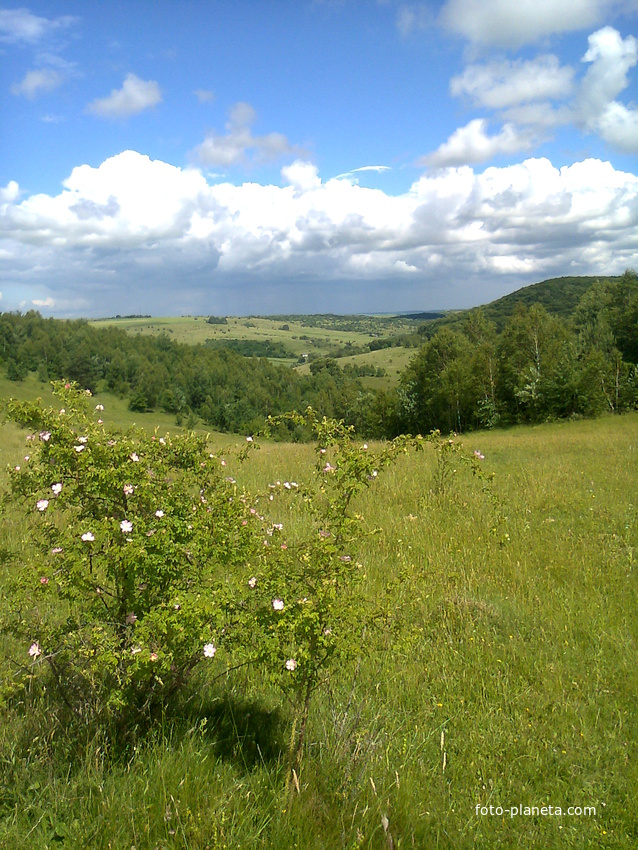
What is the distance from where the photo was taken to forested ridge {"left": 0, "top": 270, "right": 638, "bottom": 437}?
35.3 m

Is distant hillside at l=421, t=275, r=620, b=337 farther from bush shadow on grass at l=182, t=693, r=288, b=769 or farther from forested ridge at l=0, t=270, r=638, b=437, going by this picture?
bush shadow on grass at l=182, t=693, r=288, b=769

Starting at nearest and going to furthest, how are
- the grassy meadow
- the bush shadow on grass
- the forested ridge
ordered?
the grassy meadow < the bush shadow on grass < the forested ridge

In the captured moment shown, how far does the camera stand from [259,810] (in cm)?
234

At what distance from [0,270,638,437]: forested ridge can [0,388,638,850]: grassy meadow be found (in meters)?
6.34

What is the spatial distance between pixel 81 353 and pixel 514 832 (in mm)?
119037

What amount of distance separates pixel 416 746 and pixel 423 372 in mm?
51983

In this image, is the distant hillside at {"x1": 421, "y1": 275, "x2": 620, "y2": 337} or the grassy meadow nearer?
the grassy meadow

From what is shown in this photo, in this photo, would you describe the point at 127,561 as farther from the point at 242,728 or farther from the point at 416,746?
the point at 416,746

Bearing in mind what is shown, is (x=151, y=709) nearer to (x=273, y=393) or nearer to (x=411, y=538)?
(x=411, y=538)

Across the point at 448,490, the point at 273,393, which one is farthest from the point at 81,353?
the point at 448,490

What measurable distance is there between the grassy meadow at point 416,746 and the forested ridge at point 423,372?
634cm

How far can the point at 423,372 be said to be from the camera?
2111 inches

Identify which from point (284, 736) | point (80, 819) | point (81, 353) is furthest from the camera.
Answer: point (81, 353)

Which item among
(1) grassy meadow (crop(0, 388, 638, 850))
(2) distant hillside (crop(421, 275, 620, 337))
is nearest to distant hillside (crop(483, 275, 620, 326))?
(2) distant hillside (crop(421, 275, 620, 337))
